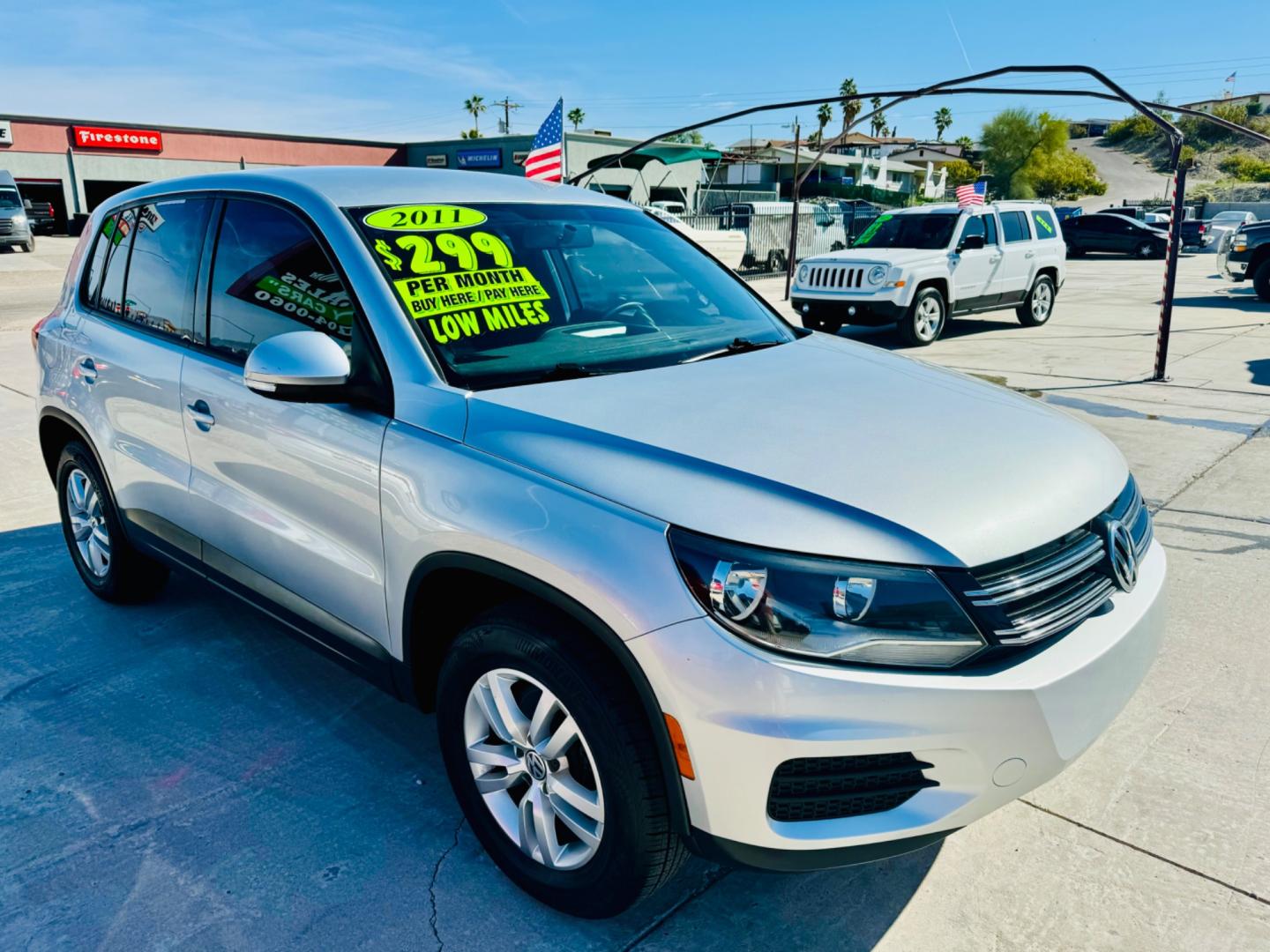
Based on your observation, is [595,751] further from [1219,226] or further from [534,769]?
[1219,226]

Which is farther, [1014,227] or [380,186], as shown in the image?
[1014,227]

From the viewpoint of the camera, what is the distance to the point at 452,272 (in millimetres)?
2797

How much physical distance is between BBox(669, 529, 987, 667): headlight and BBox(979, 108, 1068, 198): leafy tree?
90860mm

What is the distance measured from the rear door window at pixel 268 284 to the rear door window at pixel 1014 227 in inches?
489

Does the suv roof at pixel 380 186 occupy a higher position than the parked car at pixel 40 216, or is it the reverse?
the parked car at pixel 40 216

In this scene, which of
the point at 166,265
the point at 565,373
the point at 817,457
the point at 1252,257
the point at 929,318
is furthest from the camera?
the point at 1252,257

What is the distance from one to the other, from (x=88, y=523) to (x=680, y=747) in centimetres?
344

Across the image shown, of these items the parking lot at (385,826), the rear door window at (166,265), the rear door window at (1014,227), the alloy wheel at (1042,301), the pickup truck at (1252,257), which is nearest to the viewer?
the parking lot at (385,826)

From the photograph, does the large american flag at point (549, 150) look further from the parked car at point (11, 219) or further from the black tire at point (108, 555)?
the parked car at point (11, 219)

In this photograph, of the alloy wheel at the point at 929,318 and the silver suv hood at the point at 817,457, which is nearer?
the silver suv hood at the point at 817,457

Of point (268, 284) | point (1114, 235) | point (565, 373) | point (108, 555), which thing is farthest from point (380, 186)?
point (1114, 235)

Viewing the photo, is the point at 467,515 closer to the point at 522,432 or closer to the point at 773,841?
the point at 522,432

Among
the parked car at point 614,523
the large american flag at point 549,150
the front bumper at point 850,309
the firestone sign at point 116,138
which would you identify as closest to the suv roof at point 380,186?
the parked car at point 614,523

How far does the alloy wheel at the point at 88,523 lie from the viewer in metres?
4.14
